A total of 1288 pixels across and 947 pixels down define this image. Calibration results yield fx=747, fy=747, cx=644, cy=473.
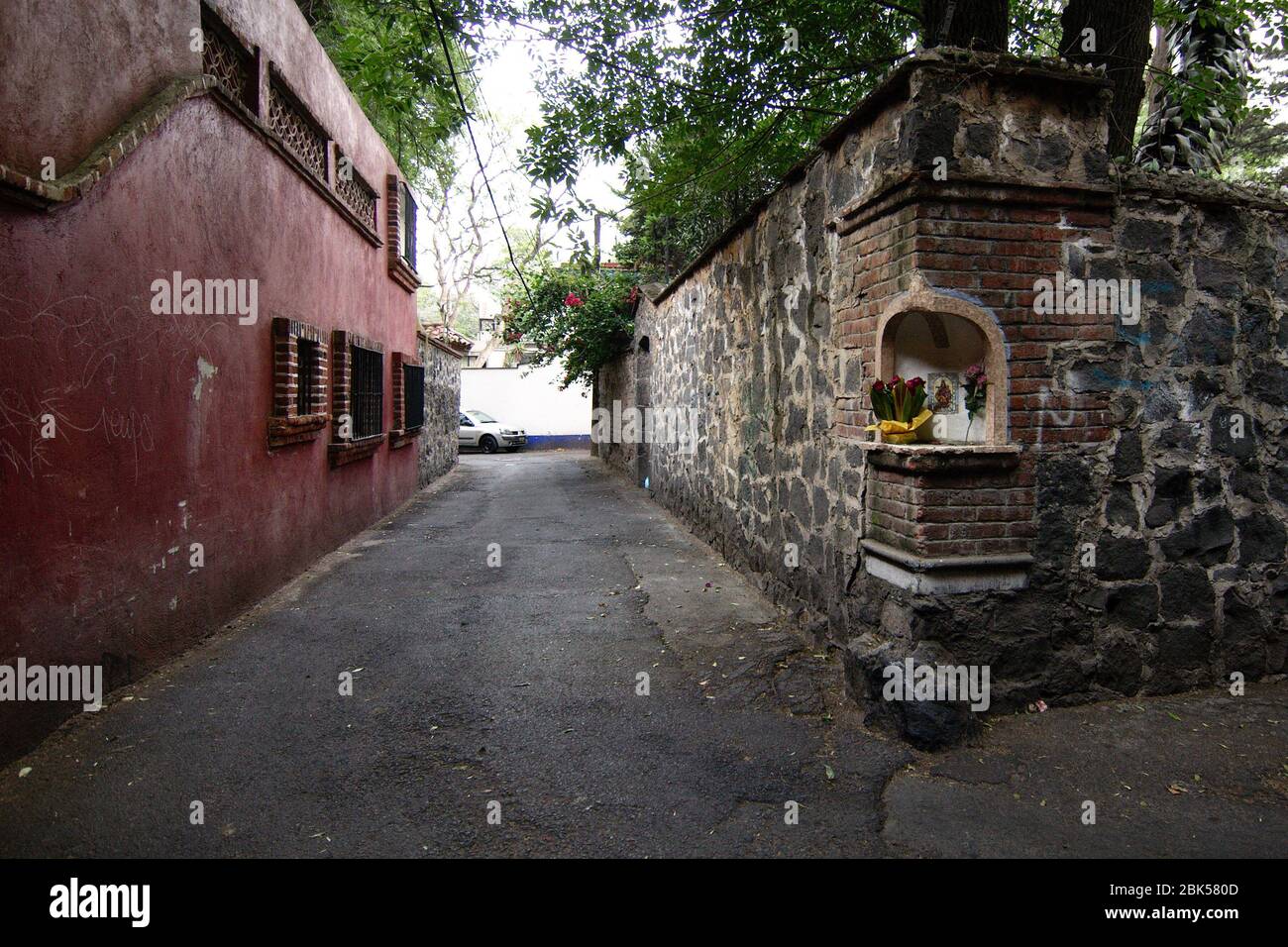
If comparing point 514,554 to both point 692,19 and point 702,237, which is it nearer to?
point 692,19

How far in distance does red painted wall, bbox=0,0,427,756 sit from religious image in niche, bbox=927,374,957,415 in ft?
13.1

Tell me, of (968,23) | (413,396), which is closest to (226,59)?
(968,23)

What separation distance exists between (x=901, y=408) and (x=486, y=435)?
20957mm

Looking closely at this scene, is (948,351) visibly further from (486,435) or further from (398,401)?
(486,435)

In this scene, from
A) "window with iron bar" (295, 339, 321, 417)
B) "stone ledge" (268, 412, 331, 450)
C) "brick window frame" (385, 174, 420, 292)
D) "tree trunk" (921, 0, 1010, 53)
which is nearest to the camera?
"tree trunk" (921, 0, 1010, 53)

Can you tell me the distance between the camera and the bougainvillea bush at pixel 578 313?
14648 mm

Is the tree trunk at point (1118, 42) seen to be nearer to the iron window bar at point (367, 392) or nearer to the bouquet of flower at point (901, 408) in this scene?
the bouquet of flower at point (901, 408)

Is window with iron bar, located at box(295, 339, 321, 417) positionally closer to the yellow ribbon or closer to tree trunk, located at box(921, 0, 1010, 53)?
the yellow ribbon

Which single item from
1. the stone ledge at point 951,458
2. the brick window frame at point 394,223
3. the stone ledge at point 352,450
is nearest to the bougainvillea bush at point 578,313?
the brick window frame at point 394,223

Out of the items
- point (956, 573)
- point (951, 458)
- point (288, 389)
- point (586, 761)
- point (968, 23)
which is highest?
point (968, 23)

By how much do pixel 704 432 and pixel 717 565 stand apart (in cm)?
166

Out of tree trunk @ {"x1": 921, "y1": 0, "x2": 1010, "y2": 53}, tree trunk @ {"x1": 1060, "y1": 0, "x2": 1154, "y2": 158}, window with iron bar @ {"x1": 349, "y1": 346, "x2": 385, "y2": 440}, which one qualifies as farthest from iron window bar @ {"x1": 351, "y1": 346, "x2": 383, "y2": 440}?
tree trunk @ {"x1": 1060, "y1": 0, "x2": 1154, "y2": 158}

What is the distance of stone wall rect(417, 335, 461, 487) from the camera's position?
13445 mm

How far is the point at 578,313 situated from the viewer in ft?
48.6
